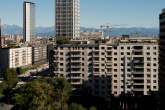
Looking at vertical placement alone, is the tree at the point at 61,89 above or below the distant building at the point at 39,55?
below

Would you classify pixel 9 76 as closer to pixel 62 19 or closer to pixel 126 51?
pixel 126 51

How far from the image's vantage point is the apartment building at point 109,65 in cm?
6788

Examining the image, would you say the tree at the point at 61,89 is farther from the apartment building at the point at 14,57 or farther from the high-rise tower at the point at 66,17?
the high-rise tower at the point at 66,17

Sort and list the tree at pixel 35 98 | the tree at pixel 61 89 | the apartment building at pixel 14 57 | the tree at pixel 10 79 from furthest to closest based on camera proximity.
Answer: the apartment building at pixel 14 57 < the tree at pixel 10 79 < the tree at pixel 61 89 < the tree at pixel 35 98

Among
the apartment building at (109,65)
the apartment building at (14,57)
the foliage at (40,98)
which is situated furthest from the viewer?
the apartment building at (14,57)

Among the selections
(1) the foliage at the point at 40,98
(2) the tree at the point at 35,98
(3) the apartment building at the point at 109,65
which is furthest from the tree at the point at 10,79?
(2) the tree at the point at 35,98

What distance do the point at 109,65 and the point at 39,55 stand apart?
102 meters

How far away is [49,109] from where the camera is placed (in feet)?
154

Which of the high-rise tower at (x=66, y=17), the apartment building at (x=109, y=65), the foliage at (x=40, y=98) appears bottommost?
the foliage at (x=40, y=98)

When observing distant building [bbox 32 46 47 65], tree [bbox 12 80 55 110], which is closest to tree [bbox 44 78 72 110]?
tree [bbox 12 80 55 110]

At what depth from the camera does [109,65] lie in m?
69.2

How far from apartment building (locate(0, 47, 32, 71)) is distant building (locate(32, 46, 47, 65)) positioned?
7.57 m

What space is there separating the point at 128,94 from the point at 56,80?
18.3 meters

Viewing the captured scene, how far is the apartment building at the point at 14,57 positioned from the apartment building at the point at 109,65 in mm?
58197
